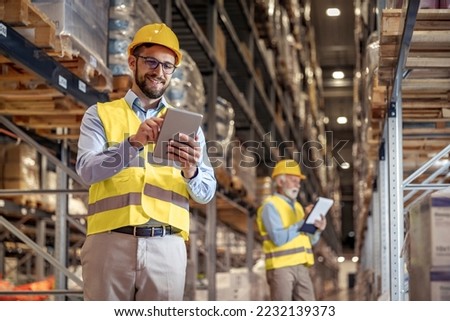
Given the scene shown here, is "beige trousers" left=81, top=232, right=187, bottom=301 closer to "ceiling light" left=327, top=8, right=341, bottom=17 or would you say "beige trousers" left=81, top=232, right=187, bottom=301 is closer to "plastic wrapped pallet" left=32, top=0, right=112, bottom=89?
"plastic wrapped pallet" left=32, top=0, right=112, bottom=89


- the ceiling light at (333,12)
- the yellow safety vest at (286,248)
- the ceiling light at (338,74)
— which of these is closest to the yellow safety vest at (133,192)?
the yellow safety vest at (286,248)

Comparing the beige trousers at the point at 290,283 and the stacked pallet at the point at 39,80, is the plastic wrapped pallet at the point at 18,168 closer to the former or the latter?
the stacked pallet at the point at 39,80

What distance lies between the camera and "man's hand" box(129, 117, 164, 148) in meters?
3.73

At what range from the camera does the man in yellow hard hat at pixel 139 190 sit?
12.5 feet

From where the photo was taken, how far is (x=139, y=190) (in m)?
3.91

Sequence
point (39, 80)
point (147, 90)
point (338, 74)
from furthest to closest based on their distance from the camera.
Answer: point (338, 74), point (39, 80), point (147, 90)

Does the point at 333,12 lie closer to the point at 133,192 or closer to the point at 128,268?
the point at 133,192

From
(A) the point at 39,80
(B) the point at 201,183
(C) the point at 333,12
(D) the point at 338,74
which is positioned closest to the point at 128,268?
(B) the point at 201,183

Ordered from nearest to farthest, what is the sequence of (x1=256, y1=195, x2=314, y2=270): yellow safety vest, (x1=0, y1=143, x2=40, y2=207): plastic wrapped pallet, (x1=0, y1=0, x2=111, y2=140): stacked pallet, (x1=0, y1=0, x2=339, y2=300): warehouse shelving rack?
(x1=0, y1=0, x2=111, y2=140): stacked pallet
(x1=0, y1=0, x2=339, y2=300): warehouse shelving rack
(x1=256, y1=195, x2=314, y2=270): yellow safety vest
(x1=0, y1=143, x2=40, y2=207): plastic wrapped pallet

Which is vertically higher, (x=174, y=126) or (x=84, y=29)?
(x=84, y=29)

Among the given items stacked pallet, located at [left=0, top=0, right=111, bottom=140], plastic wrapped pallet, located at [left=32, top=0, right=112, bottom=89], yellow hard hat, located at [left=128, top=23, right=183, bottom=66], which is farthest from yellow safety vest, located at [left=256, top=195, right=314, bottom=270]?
yellow hard hat, located at [left=128, top=23, right=183, bottom=66]

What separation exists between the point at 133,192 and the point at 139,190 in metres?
0.03

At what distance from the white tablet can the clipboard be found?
4.11 meters
